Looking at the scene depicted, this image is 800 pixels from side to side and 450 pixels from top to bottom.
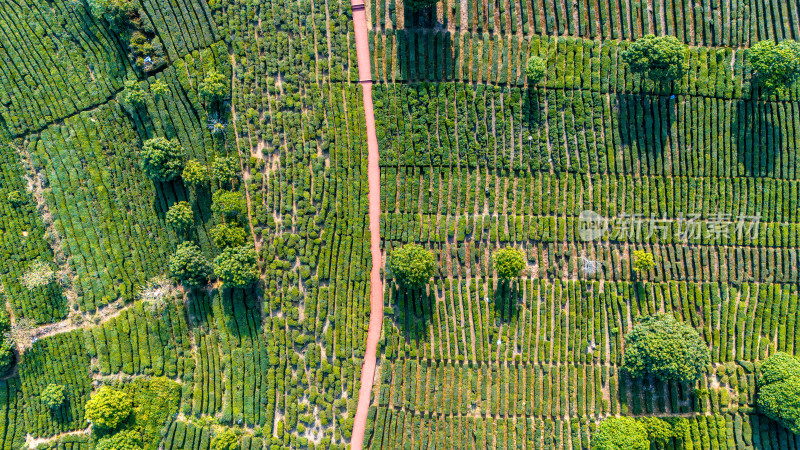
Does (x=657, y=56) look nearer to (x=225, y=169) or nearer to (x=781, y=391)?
(x=781, y=391)

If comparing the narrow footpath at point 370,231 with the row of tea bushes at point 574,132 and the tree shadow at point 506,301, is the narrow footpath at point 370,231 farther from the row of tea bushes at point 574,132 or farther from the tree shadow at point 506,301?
the tree shadow at point 506,301

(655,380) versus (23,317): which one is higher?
(23,317)

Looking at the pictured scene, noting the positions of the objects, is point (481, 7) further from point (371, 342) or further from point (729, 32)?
point (371, 342)

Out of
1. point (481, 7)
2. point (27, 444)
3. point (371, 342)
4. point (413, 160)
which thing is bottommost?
Result: point (27, 444)

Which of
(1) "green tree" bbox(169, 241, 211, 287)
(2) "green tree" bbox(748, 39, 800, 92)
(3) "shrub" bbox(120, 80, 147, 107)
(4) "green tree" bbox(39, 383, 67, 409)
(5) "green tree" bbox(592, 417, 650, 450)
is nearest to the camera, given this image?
(5) "green tree" bbox(592, 417, 650, 450)

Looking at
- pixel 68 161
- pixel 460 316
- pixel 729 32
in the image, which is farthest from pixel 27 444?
pixel 729 32

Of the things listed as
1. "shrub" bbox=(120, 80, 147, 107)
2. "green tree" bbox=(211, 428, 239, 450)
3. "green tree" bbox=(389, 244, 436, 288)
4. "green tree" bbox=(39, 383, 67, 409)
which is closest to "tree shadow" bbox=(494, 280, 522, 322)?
"green tree" bbox=(389, 244, 436, 288)

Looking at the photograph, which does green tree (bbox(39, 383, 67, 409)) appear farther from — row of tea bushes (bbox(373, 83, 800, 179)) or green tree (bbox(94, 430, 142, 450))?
row of tea bushes (bbox(373, 83, 800, 179))

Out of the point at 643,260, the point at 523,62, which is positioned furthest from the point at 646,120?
the point at 643,260
